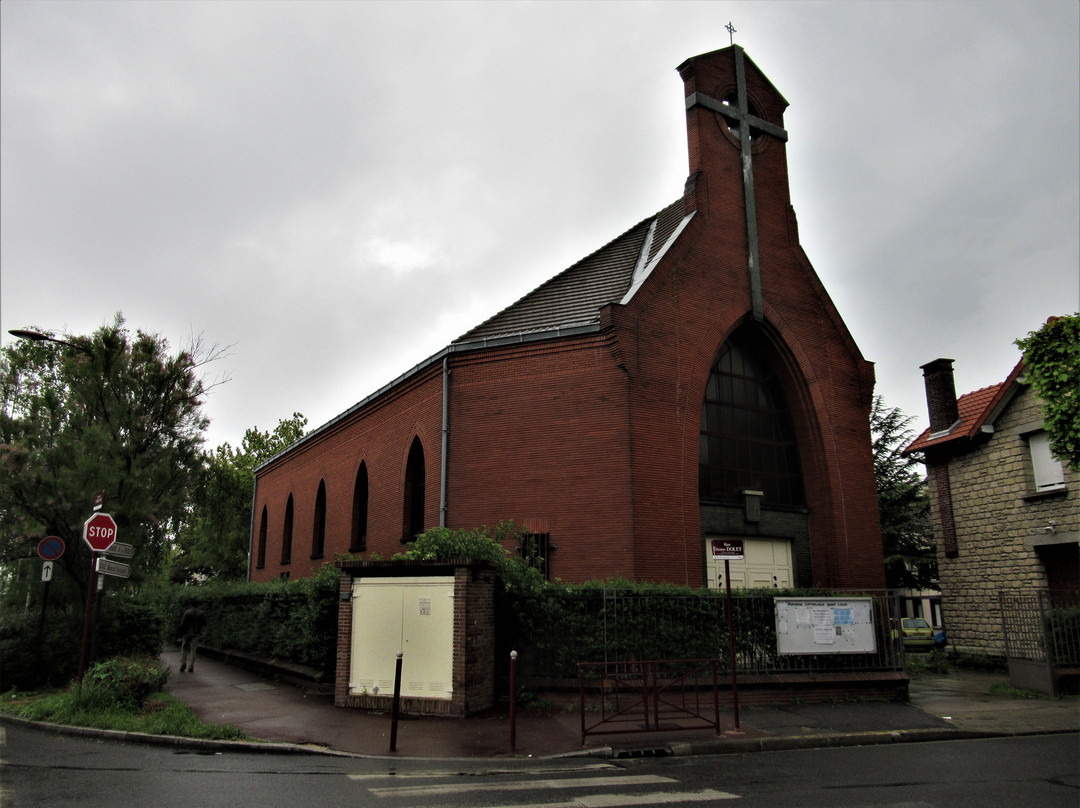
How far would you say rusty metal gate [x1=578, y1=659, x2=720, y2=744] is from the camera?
11.1m

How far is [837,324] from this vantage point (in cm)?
2203

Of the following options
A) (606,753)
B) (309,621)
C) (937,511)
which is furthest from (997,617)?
(309,621)

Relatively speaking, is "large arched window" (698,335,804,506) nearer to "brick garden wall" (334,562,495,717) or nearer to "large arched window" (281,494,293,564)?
"brick garden wall" (334,562,495,717)

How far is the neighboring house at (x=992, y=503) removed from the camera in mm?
20250

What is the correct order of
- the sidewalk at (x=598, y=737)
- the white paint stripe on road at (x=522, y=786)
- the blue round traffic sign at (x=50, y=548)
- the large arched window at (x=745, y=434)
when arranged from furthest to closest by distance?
the large arched window at (x=745, y=434) → the blue round traffic sign at (x=50, y=548) → the sidewalk at (x=598, y=737) → the white paint stripe on road at (x=522, y=786)

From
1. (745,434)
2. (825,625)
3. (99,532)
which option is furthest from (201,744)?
(745,434)

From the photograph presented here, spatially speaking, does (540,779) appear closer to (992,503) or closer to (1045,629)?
(1045,629)

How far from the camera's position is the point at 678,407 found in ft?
59.1

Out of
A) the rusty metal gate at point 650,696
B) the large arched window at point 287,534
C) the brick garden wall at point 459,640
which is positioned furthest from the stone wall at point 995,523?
the large arched window at point 287,534

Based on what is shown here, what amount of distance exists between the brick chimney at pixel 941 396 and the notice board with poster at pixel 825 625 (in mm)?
11671

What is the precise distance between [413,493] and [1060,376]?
1529cm

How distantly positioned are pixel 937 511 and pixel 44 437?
78.0 feet

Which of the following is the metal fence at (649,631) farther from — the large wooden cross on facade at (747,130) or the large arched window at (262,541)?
the large arched window at (262,541)

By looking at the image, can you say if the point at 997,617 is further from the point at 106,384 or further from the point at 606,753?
the point at 106,384
